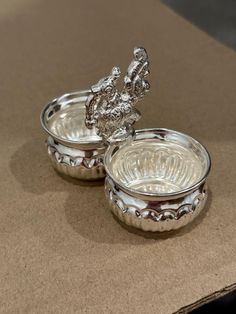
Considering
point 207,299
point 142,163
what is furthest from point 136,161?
point 207,299

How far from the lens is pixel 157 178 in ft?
2.83

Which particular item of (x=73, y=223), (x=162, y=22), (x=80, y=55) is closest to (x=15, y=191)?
(x=73, y=223)

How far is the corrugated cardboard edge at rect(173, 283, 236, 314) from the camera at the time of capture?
26.8 inches

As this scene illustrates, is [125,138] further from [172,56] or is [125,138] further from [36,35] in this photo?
[36,35]

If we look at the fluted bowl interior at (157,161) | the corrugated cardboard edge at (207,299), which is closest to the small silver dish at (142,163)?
the fluted bowl interior at (157,161)

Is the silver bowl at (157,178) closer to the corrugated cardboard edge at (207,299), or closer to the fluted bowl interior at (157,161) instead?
the fluted bowl interior at (157,161)

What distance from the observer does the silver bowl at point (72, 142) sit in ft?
2.74

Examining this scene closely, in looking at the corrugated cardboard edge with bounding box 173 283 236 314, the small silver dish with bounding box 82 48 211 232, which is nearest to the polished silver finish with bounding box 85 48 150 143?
the small silver dish with bounding box 82 48 211 232

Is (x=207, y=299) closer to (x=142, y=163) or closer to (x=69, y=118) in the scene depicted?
(x=142, y=163)

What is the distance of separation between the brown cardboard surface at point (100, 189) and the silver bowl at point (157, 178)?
5 centimetres

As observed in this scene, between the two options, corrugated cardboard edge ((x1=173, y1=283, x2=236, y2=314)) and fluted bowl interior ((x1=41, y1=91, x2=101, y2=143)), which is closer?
corrugated cardboard edge ((x1=173, y1=283, x2=236, y2=314))

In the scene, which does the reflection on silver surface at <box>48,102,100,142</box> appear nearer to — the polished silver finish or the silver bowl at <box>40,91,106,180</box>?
the silver bowl at <box>40,91,106,180</box>

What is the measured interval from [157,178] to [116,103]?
0.13m

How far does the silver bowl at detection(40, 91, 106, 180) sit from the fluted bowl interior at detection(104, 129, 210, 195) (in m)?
0.03
